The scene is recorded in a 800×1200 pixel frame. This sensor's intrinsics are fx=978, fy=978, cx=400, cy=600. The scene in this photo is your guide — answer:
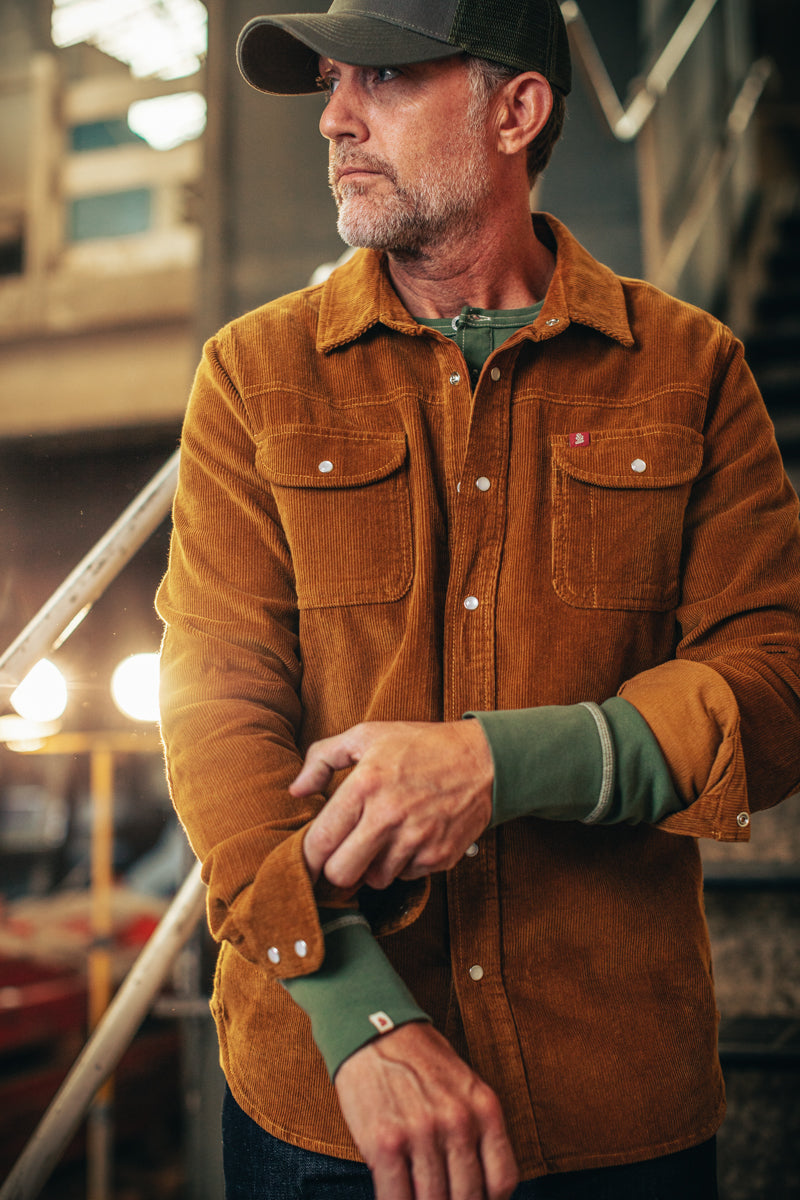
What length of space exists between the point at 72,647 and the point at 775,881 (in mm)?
1225

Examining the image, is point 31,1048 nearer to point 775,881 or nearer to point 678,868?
point 775,881

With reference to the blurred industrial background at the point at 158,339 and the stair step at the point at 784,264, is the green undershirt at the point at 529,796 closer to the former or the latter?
the blurred industrial background at the point at 158,339

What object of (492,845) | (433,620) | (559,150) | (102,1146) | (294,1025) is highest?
(559,150)

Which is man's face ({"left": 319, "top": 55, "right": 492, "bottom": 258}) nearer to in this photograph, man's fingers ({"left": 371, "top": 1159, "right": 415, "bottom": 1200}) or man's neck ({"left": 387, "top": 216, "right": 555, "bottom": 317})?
man's neck ({"left": 387, "top": 216, "right": 555, "bottom": 317})

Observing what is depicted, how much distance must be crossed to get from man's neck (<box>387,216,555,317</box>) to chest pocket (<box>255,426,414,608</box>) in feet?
0.88

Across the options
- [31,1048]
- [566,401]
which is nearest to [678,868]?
[566,401]

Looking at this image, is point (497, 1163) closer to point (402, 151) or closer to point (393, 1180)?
point (393, 1180)

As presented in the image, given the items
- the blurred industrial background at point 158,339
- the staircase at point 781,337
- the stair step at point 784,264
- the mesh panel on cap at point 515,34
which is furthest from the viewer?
the stair step at point 784,264

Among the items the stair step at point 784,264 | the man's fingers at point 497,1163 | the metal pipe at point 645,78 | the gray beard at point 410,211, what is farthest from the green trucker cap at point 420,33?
the stair step at point 784,264

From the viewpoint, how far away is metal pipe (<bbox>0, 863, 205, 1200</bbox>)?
1150mm

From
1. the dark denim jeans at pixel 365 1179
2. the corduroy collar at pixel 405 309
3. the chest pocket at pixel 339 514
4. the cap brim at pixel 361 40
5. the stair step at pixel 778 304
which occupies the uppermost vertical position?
the cap brim at pixel 361 40

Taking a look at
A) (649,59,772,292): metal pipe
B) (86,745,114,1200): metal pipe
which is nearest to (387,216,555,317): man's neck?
(86,745,114,1200): metal pipe

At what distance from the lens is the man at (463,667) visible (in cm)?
81

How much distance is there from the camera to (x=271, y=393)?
1.02m
